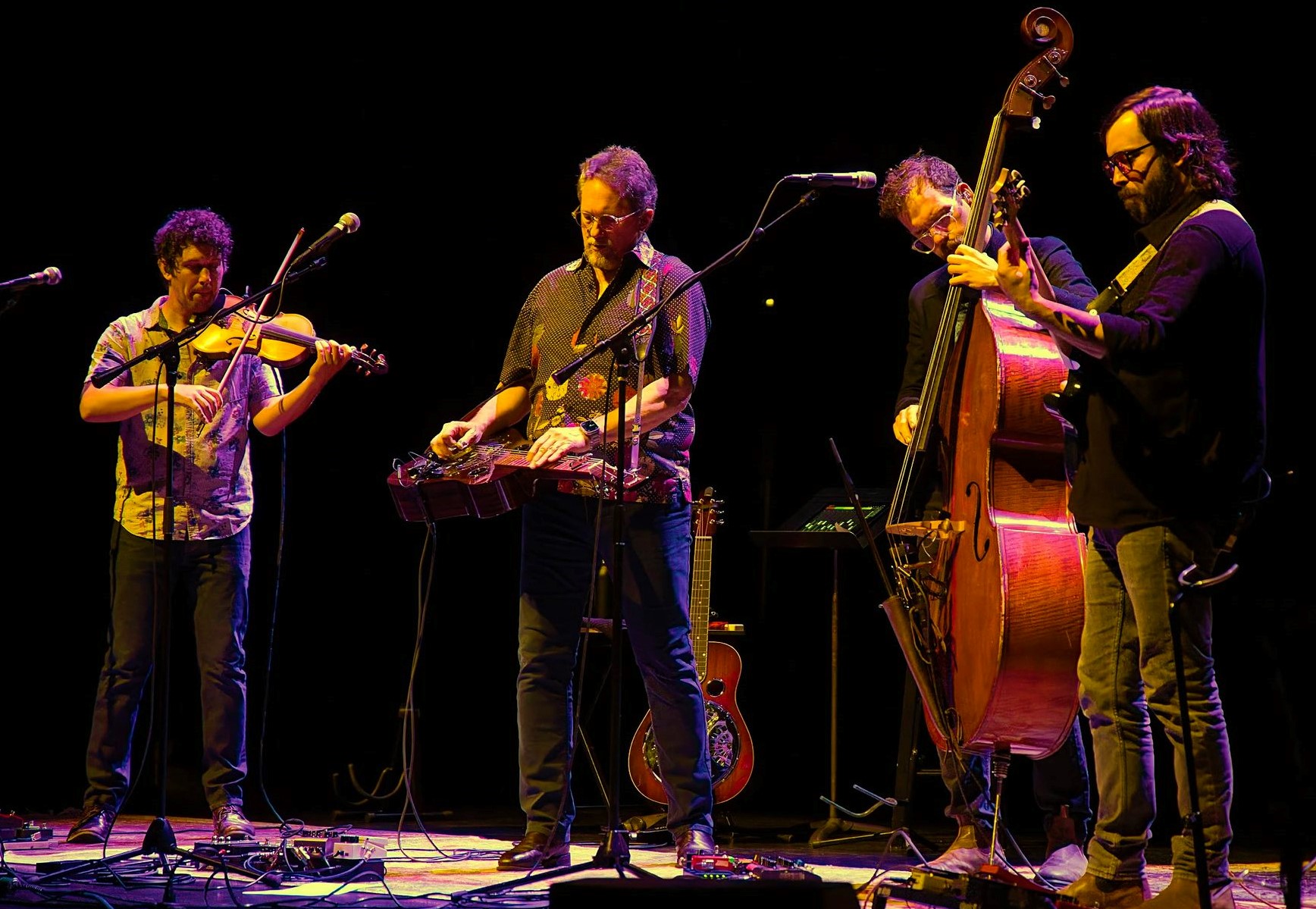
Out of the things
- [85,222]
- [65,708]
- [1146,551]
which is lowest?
[65,708]

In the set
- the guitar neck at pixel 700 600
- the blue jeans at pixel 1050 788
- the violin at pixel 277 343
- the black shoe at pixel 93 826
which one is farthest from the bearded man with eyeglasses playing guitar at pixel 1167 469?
the black shoe at pixel 93 826

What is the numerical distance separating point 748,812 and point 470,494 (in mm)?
2612

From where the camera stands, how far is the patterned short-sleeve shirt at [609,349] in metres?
3.89

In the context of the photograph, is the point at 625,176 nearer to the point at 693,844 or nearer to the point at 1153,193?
the point at 1153,193

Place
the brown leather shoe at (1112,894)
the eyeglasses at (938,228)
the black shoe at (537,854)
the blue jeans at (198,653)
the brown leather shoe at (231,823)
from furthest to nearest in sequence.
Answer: the blue jeans at (198,653)
the brown leather shoe at (231,823)
the eyeglasses at (938,228)
the black shoe at (537,854)
the brown leather shoe at (1112,894)

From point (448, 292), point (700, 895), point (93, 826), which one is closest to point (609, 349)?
point (700, 895)

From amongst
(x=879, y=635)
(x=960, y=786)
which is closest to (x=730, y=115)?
(x=879, y=635)

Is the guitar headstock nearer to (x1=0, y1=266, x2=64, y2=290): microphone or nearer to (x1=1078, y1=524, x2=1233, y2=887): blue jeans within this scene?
(x1=1078, y1=524, x2=1233, y2=887): blue jeans

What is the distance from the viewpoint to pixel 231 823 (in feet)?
14.5

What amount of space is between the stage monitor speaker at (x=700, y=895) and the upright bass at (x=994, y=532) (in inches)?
46.4

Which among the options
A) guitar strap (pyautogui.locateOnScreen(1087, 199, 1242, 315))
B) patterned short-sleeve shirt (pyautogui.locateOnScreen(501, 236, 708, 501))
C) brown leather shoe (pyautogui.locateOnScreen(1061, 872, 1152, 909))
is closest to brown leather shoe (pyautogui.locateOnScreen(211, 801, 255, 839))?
patterned short-sleeve shirt (pyautogui.locateOnScreen(501, 236, 708, 501))

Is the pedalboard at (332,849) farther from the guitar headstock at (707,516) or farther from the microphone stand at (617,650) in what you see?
the guitar headstock at (707,516)

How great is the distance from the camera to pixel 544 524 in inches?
155

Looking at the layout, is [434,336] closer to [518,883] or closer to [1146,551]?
[518,883]
